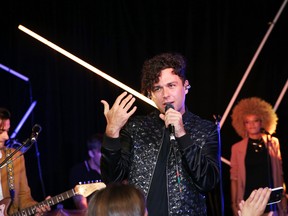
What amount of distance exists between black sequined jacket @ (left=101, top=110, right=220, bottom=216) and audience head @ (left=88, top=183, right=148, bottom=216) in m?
0.73

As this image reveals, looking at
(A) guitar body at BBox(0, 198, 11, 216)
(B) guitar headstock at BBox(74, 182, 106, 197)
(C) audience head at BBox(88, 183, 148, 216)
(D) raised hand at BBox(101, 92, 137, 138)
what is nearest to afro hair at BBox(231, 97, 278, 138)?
(B) guitar headstock at BBox(74, 182, 106, 197)

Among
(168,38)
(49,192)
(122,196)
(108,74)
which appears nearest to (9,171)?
(49,192)

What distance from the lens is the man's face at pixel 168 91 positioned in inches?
116

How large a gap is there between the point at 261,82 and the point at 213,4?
3.47 ft

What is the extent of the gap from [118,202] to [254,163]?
153 inches

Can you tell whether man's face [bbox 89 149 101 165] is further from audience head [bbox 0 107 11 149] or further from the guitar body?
the guitar body

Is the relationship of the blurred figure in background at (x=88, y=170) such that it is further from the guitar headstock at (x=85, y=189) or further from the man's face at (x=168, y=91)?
the man's face at (x=168, y=91)

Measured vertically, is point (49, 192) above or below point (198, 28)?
below

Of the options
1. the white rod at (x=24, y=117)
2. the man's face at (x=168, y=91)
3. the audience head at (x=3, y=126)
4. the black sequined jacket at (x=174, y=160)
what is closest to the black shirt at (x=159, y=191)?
the black sequined jacket at (x=174, y=160)

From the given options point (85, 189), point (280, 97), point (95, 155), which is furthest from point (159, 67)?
point (280, 97)

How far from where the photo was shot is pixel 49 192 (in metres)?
6.18

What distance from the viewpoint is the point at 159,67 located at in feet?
10.2

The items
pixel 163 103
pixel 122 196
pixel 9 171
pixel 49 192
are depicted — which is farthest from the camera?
pixel 49 192

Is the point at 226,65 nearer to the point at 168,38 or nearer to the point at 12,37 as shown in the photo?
the point at 168,38
